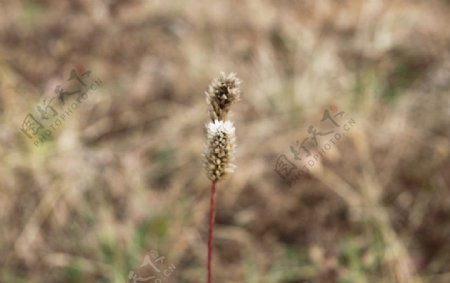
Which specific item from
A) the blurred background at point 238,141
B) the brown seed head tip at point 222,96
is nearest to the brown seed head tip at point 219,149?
the brown seed head tip at point 222,96

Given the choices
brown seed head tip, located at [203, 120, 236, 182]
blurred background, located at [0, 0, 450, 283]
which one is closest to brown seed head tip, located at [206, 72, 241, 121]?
brown seed head tip, located at [203, 120, 236, 182]

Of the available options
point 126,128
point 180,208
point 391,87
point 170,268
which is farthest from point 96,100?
point 391,87

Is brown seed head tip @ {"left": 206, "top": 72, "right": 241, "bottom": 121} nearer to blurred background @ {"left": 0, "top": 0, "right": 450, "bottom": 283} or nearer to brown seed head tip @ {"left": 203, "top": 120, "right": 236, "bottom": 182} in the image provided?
brown seed head tip @ {"left": 203, "top": 120, "right": 236, "bottom": 182}

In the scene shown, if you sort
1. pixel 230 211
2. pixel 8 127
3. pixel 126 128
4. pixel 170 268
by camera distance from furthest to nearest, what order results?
Answer: 1. pixel 126 128
2. pixel 8 127
3. pixel 230 211
4. pixel 170 268

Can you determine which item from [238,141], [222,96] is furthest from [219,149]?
[238,141]

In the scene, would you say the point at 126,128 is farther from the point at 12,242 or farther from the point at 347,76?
the point at 347,76

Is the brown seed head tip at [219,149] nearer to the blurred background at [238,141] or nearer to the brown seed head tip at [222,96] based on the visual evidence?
the brown seed head tip at [222,96]
